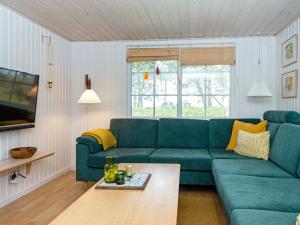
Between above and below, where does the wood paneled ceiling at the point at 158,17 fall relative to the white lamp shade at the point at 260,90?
above

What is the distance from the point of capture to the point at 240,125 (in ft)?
12.6

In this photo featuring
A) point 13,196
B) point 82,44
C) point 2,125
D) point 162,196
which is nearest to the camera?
point 162,196

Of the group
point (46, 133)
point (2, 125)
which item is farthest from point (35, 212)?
point (46, 133)

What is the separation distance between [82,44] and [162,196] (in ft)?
11.3

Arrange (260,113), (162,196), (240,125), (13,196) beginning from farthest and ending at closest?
(260,113) → (240,125) → (13,196) → (162,196)

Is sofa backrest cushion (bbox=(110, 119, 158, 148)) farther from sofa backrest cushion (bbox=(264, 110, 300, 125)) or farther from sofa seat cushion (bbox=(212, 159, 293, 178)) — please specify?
sofa backrest cushion (bbox=(264, 110, 300, 125))

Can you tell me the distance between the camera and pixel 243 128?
148 inches

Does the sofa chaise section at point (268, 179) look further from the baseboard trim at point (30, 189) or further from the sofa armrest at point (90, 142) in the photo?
the baseboard trim at point (30, 189)

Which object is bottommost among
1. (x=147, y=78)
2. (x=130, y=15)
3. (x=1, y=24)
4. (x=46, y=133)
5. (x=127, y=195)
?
(x=127, y=195)

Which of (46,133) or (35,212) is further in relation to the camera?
(46,133)

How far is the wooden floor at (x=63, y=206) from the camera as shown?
2.69 metres

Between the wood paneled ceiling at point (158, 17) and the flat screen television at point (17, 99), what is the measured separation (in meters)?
0.77

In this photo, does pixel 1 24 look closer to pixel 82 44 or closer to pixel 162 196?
pixel 82 44

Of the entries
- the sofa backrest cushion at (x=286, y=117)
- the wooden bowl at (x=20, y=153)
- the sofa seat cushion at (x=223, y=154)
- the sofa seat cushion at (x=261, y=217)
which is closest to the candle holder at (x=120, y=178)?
the sofa seat cushion at (x=261, y=217)
